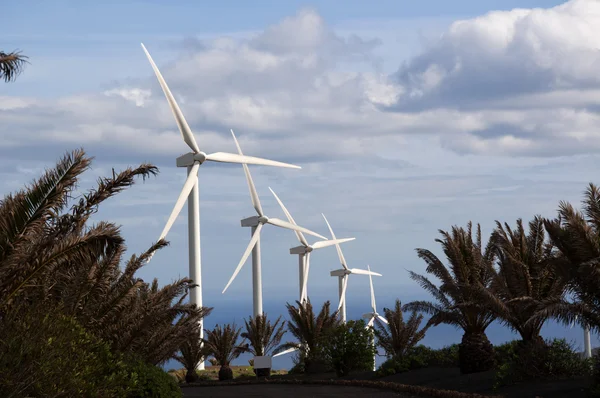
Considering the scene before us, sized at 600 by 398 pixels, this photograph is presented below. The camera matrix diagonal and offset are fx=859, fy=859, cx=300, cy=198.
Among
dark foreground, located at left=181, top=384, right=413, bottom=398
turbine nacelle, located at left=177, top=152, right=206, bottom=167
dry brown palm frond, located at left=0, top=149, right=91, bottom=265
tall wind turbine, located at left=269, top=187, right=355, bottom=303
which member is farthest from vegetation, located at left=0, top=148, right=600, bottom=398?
tall wind turbine, located at left=269, top=187, right=355, bottom=303

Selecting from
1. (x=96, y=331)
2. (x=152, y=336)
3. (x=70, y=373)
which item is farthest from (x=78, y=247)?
(x=152, y=336)

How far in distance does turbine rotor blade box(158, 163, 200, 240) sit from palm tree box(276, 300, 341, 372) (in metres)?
9.04

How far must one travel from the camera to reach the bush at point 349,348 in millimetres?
37344

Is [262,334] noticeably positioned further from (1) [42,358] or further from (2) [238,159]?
(1) [42,358]

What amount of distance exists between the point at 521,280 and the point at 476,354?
12.2 feet

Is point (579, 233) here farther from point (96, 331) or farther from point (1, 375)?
point (1, 375)

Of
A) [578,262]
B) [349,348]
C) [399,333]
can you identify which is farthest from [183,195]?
→ [578,262]

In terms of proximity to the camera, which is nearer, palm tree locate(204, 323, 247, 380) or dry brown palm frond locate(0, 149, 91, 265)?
dry brown palm frond locate(0, 149, 91, 265)

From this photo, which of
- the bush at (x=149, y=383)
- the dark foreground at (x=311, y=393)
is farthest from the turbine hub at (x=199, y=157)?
the bush at (x=149, y=383)

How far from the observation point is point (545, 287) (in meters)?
27.0

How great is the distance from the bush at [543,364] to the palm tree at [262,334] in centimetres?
2146

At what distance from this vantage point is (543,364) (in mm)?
24922

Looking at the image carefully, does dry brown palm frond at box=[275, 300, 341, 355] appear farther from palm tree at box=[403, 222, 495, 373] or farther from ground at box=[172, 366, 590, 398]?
palm tree at box=[403, 222, 495, 373]

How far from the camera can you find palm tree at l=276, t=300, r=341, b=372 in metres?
41.8
